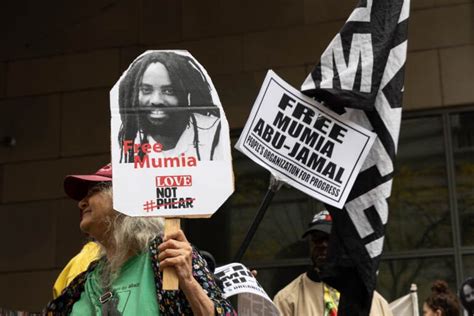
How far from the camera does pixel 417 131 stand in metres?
10.6

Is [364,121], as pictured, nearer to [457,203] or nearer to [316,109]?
[316,109]

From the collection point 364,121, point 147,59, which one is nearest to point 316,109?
point 364,121

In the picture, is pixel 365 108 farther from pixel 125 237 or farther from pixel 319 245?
pixel 125 237

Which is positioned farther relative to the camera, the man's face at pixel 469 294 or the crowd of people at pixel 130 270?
the man's face at pixel 469 294

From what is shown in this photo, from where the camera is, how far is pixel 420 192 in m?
10.4

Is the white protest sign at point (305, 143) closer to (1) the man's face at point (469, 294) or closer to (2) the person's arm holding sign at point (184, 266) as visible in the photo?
(1) the man's face at point (469, 294)

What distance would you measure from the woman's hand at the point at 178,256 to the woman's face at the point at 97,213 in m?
0.56

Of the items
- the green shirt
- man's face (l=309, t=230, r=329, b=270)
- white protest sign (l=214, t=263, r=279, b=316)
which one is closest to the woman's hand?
the green shirt

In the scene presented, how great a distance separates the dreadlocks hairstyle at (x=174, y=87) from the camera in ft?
14.3

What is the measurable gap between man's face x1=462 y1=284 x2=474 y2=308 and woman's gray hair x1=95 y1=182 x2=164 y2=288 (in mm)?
2501

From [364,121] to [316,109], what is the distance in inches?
10.3

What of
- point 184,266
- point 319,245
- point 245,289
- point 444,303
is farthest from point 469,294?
point 184,266

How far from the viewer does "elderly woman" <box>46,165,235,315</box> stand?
4043mm

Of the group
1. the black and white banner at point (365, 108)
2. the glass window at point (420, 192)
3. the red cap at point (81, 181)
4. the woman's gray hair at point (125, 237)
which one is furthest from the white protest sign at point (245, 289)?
the glass window at point (420, 192)
